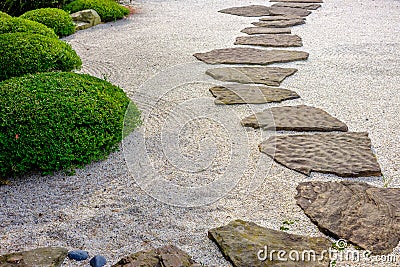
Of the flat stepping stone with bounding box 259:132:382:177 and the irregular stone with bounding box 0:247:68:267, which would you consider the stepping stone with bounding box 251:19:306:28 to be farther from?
the irregular stone with bounding box 0:247:68:267

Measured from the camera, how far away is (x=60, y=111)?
3271mm

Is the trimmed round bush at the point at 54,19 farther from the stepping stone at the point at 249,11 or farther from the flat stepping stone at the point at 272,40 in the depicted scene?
the stepping stone at the point at 249,11

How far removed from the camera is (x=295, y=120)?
4.00 m

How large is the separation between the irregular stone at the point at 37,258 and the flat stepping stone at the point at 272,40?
4551 mm

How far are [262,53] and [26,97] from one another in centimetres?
338

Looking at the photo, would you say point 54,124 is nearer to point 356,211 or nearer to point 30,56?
point 30,56

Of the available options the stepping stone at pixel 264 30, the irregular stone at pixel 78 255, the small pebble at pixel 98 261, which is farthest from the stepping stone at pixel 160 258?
the stepping stone at pixel 264 30

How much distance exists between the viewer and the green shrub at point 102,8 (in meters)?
8.16

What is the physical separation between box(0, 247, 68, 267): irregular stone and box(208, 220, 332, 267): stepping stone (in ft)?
2.59

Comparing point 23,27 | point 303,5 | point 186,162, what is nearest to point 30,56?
point 23,27

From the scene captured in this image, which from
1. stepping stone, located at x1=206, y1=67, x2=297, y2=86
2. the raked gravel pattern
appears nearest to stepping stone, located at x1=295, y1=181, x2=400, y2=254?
the raked gravel pattern

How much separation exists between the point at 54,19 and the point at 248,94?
372cm

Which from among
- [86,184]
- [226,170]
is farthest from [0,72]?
[226,170]

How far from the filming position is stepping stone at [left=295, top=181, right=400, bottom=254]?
2.52 meters
